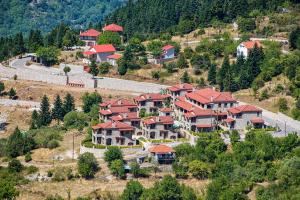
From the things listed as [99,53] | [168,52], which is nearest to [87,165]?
[168,52]

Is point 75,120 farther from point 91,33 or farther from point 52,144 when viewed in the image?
point 91,33

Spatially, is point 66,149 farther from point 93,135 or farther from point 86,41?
point 86,41

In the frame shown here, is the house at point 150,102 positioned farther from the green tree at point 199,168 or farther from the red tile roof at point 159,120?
the green tree at point 199,168

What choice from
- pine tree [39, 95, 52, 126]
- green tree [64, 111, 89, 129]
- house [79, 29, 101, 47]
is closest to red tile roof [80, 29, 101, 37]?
house [79, 29, 101, 47]

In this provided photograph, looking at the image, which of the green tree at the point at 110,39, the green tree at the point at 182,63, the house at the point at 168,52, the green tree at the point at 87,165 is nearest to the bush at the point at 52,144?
the green tree at the point at 87,165

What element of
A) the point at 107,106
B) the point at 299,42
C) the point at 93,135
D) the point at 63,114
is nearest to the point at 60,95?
the point at 63,114

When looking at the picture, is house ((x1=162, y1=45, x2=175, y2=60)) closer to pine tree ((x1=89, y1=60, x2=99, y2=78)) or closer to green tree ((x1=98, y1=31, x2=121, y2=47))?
pine tree ((x1=89, y1=60, x2=99, y2=78))
